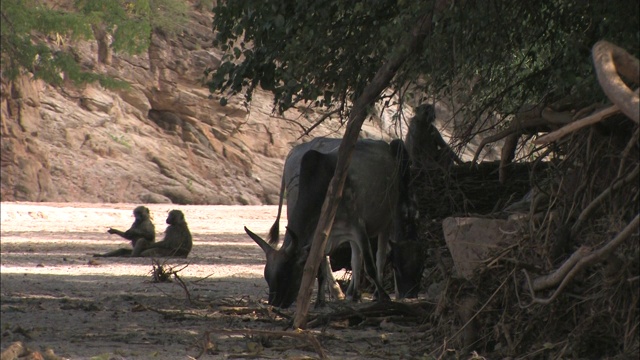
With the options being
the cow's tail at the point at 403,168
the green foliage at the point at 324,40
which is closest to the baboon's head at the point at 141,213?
the cow's tail at the point at 403,168

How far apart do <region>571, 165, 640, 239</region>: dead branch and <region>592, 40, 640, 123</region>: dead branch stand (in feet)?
2.53

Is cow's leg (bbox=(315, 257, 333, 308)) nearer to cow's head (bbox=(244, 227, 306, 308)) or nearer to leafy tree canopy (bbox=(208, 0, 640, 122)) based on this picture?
cow's head (bbox=(244, 227, 306, 308))

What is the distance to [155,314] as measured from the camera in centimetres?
950

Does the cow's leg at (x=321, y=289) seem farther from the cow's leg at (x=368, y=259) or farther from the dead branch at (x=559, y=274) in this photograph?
the dead branch at (x=559, y=274)

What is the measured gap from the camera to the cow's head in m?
9.29

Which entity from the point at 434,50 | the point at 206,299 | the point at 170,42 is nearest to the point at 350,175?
the point at 206,299

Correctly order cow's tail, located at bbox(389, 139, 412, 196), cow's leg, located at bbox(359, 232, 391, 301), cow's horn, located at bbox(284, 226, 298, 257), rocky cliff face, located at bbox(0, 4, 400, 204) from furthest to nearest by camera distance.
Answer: rocky cliff face, located at bbox(0, 4, 400, 204), cow's tail, located at bbox(389, 139, 412, 196), cow's leg, located at bbox(359, 232, 391, 301), cow's horn, located at bbox(284, 226, 298, 257)

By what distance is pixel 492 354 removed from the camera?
6.95 metres

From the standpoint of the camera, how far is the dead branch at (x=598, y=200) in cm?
624

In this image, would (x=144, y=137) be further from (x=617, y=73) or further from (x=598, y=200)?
(x=617, y=73)

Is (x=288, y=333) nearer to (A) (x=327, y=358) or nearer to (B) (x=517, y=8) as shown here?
(A) (x=327, y=358)

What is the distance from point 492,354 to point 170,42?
107ft

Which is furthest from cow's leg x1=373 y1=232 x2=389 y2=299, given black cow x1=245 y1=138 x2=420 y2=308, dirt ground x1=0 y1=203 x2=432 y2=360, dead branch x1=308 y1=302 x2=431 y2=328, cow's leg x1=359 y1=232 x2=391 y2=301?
dead branch x1=308 y1=302 x2=431 y2=328

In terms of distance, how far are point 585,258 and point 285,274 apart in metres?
3.75
